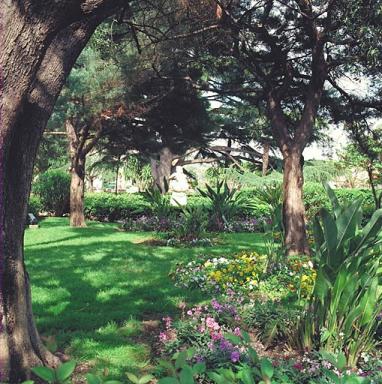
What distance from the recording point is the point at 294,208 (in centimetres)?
821

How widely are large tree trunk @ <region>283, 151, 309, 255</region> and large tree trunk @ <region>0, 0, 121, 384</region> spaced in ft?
19.5

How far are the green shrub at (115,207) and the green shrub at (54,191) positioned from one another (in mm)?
985

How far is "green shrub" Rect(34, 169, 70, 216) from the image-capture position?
18281 millimetres

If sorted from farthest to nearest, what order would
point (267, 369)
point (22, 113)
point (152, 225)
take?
1. point (152, 225)
2. point (22, 113)
3. point (267, 369)

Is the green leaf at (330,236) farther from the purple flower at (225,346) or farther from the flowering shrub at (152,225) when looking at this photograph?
the flowering shrub at (152,225)

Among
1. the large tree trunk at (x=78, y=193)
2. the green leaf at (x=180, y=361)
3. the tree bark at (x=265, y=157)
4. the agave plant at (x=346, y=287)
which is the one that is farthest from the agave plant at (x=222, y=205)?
the tree bark at (x=265, y=157)

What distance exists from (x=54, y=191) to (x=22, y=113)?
16576 mm

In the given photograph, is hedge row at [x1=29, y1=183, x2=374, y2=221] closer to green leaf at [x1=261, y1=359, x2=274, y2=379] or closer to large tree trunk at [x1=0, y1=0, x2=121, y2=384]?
large tree trunk at [x1=0, y1=0, x2=121, y2=384]

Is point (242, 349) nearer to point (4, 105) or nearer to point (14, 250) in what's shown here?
point (14, 250)

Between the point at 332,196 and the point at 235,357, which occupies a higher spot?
the point at 332,196

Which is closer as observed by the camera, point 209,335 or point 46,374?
point 46,374

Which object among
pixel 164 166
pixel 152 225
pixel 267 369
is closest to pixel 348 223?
pixel 267 369

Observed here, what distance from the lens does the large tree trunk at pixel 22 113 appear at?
86.4 inches

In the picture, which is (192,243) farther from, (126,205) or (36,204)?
(36,204)
